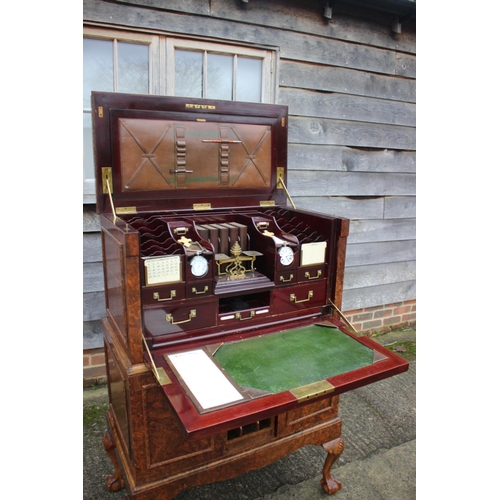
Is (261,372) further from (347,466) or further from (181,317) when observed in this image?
(347,466)

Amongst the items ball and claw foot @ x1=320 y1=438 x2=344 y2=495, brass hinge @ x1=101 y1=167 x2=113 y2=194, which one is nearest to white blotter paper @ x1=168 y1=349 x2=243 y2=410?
brass hinge @ x1=101 y1=167 x2=113 y2=194

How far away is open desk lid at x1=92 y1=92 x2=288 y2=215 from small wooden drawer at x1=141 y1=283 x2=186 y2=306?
1.54 feet

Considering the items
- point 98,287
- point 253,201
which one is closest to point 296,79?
point 253,201

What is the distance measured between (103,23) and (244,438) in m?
2.58

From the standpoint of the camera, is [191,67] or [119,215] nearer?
[119,215]

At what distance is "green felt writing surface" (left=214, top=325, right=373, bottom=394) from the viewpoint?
161 centimetres

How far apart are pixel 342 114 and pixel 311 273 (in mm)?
1989

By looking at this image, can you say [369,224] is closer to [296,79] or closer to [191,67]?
[296,79]

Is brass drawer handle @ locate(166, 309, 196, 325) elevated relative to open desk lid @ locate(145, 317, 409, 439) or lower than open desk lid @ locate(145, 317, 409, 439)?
elevated

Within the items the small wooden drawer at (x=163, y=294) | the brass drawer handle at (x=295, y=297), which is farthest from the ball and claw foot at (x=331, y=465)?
the small wooden drawer at (x=163, y=294)

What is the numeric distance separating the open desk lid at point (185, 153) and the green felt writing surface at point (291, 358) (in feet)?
2.69

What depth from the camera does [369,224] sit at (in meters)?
3.97

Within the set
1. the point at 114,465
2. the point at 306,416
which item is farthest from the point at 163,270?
the point at 114,465

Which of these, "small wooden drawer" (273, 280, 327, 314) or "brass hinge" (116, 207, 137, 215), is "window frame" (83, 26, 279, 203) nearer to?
"brass hinge" (116, 207, 137, 215)
